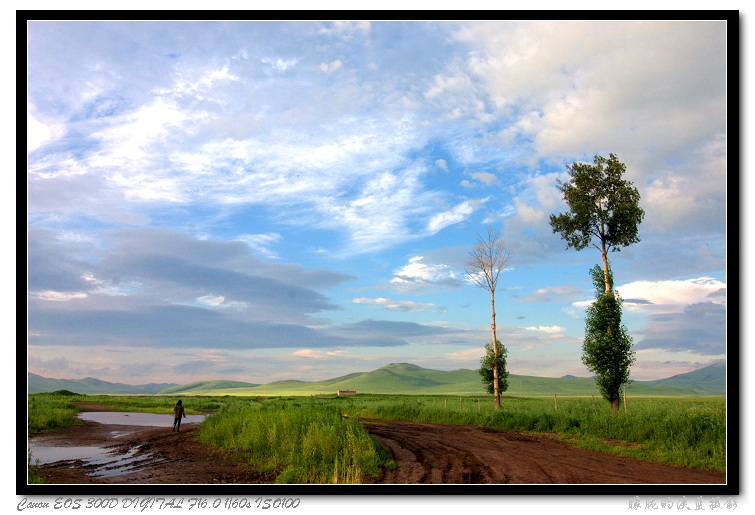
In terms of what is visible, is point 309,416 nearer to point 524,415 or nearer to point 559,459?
point 559,459

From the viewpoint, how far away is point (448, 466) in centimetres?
1312

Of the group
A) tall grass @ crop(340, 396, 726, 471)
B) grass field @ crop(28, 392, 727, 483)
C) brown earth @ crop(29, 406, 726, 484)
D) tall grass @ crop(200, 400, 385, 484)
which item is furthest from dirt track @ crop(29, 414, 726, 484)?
tall grass @ crop(340, 396, 726, 471)

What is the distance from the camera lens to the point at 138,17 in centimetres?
1114

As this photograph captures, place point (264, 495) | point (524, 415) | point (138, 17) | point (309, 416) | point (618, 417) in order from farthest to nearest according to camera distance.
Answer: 1. point (524, 415)
2. point (618, 417)
3. point (309, 416)
4. point (138, 17)
5. point (264, 495)

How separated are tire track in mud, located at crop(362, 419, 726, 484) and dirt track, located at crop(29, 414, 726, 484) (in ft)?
0.07

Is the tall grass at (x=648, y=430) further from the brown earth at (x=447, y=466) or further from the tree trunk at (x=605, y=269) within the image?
the tree trunk at (x=605, y=269)

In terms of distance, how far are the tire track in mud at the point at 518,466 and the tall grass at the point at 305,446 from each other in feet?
2.97

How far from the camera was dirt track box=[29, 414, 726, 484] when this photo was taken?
11.6 m

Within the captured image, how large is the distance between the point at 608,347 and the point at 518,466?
1478cm

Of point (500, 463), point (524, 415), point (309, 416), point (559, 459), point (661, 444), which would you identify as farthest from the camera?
point (524, 415)

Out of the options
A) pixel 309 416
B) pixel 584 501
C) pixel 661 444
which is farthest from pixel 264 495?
pixel 661 444

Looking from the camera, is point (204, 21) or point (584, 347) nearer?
point (204, 21)

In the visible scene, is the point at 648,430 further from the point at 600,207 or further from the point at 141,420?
the point at 141,420

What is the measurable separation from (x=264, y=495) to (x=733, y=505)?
362 inches
